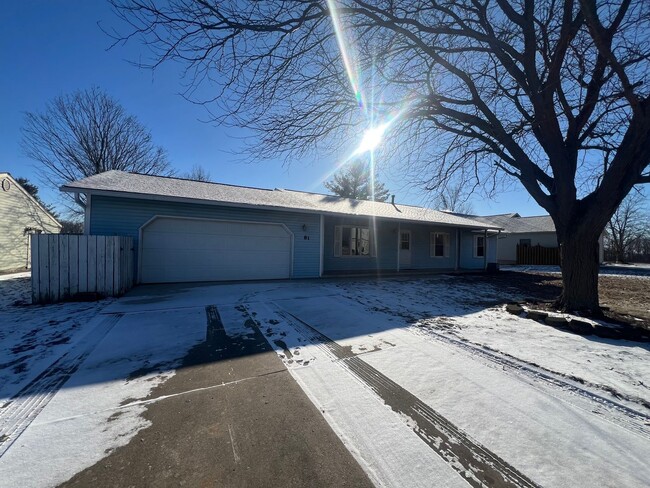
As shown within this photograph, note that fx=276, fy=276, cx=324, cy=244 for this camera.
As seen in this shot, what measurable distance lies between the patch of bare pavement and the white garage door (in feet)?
21.6

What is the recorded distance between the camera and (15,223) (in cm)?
1441

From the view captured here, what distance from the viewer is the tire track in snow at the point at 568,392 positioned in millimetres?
2191

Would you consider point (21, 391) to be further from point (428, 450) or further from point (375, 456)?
point (428, 450)

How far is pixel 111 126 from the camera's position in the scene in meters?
19.3

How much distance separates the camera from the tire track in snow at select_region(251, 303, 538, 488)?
1.66 meters

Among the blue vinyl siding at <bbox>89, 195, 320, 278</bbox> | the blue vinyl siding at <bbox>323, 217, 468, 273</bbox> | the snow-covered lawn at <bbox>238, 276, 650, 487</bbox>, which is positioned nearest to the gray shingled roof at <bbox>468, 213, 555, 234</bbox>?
the blue vinyl siding at <bbox>323, 217, 468, 273</bbox>

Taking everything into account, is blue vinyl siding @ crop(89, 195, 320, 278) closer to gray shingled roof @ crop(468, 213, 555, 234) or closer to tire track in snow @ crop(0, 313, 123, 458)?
tire track in snow @ crop(0, 313, 123, 458)

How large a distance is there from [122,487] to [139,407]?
881 mm

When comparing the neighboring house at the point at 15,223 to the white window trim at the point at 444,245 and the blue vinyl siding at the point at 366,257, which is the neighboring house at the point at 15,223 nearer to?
the blue vinyl siding at the point at 366,257

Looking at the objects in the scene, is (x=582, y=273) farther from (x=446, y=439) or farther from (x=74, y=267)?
(x=74, y=267)

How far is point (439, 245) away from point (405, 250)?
101 inches

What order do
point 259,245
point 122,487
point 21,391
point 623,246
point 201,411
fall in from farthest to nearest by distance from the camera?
1. point 623,246
2. point 259,245
3. point 21,391
4. point 201,411
5. point 122,487

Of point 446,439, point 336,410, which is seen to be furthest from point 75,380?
point 446,439

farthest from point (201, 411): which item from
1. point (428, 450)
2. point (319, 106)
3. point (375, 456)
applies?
point (319, 106)
